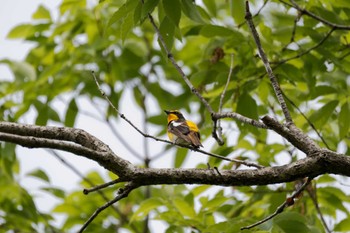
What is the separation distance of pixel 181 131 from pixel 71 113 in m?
1.36

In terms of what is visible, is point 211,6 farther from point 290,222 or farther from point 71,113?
point 71,113

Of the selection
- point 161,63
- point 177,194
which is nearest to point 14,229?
point 177,194

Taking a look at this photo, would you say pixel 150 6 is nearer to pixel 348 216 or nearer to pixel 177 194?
pixel 177 194

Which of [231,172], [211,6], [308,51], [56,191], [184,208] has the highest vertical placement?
[211,6]

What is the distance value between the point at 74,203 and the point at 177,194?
2144 mm

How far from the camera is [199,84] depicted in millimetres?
4695

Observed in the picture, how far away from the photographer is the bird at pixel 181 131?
195 inches

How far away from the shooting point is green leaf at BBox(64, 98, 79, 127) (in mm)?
5941

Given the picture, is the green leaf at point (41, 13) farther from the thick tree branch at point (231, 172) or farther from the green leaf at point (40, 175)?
the thick tree branch at point (231, 172)

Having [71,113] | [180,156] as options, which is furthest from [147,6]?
[71,113]

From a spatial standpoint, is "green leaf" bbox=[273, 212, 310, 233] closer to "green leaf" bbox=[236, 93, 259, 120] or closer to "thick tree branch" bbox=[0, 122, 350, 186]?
"thick tree branch" bbox=[0, 122, 350, 186]

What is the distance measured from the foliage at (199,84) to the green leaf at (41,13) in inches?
0.5

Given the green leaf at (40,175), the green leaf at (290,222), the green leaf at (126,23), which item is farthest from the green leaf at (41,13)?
the green leaf at (290,222)

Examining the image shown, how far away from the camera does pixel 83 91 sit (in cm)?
633
